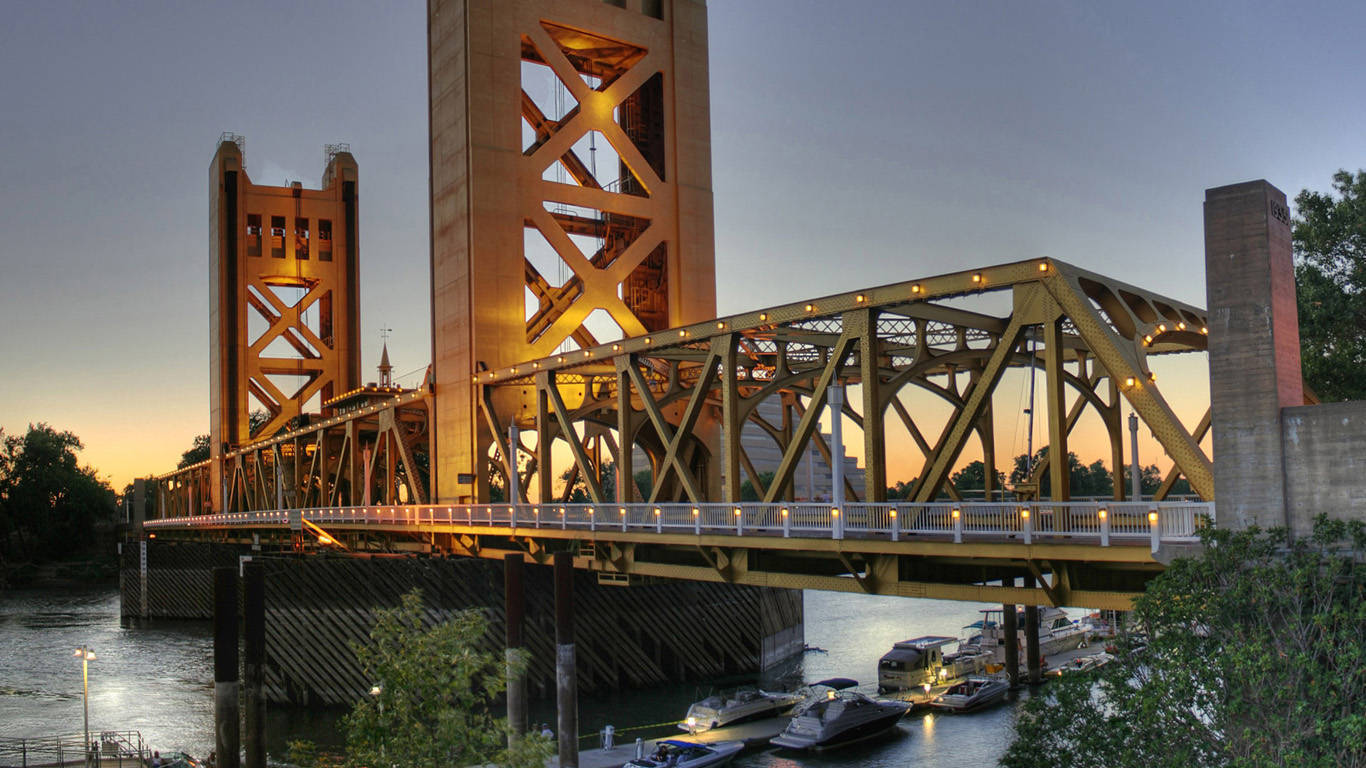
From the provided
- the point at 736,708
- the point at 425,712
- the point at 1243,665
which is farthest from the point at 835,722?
the point at 1243,665

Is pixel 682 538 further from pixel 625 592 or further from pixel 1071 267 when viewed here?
Answer: pixel 625 592

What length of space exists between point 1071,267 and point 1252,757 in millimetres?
Answer: 11324

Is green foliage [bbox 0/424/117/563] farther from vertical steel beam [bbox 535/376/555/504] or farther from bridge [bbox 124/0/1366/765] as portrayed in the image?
vertical steel beam [bbox 535/376/555/504]

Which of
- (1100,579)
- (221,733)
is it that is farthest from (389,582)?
(1100,579)

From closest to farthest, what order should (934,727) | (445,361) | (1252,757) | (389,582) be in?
1. (1252,757)
2. (934,727)
3. (389,582)
4. (445,361)

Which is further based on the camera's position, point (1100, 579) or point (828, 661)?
point (828, 661)

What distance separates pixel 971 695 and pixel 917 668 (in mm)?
3326

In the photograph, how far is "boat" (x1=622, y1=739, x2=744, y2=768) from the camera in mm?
34906

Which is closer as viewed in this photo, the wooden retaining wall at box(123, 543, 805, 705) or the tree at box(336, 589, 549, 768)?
the tree at box(336, 589, 549, 768)

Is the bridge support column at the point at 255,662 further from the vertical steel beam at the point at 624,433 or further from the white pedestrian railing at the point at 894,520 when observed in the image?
the vertical steel beam at the point at 624,433

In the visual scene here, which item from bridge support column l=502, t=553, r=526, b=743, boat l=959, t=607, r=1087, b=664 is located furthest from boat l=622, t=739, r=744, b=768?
boat l=959, t=607, r=1087, b=664

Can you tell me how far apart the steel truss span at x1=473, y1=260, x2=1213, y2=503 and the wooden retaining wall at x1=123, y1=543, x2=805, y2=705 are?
511 cm

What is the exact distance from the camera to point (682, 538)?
102 ft

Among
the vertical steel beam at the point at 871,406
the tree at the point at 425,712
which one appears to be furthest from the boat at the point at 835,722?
the tree at the point at 425,712
